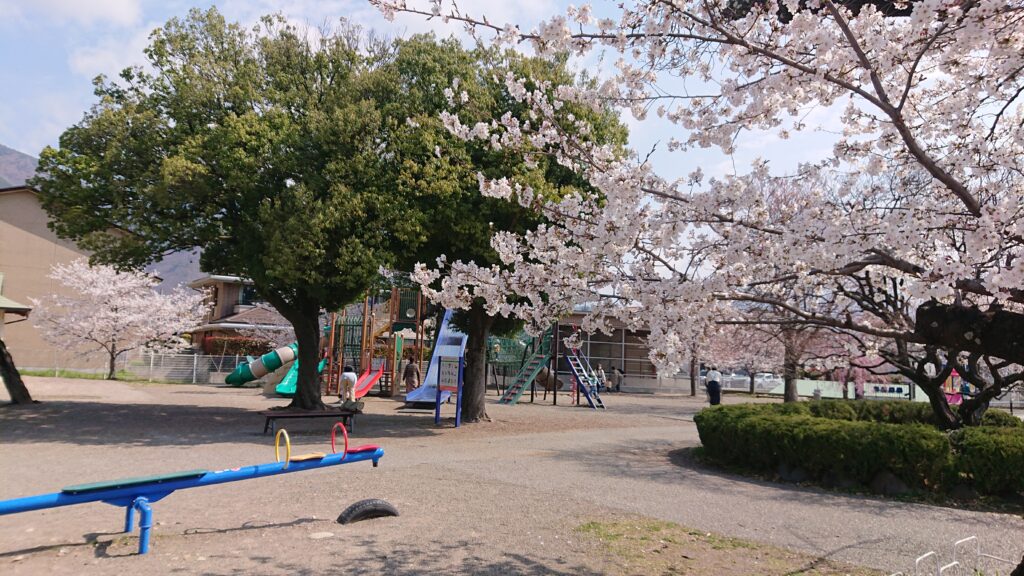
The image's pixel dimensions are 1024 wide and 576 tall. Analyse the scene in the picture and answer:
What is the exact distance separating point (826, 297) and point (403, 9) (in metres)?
8.50

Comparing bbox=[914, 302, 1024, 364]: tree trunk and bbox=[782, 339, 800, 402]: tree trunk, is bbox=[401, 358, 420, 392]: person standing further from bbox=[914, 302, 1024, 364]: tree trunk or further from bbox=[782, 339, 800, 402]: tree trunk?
bbox=[914, 302, 1024, 364]: tree trunk

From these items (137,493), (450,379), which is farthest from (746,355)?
(137,493)

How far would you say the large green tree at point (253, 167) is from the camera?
12.9 meters

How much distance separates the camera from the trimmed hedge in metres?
8.02

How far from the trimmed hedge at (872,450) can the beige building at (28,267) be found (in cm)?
3574

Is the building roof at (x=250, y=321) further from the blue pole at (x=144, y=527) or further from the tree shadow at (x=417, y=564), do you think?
the tree shadow at (x=417, y=564)

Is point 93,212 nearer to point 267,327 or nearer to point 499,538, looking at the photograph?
point 499,538

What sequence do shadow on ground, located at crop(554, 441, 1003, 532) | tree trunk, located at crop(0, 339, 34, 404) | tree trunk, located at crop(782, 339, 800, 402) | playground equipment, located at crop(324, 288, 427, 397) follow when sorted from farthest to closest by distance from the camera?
1. playground equipment, located at crop(324, 288, 427, 397)
2. tree trunk, located at crop(782, 339, 800, 402)
3. tree trunk, located at crop(0, 339, 34, 404)
4. shadow on ground, located at crop(554, 441, 1003, 532)

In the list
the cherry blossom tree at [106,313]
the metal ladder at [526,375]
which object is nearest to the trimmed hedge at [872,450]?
the metal ladder at [526,375]

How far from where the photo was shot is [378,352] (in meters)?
31.8

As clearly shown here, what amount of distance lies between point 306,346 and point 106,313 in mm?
21960

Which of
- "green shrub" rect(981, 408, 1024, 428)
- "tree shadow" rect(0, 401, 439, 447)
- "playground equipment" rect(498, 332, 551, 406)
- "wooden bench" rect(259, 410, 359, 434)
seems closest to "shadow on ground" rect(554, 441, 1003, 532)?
"tree shadow" rect(0, 401, 439, 447)

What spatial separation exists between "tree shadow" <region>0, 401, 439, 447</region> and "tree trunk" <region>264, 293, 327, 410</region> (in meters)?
0.63

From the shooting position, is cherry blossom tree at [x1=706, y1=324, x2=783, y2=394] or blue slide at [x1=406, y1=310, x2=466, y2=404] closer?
blue slide at [x1=406, y1=310, x2=466, y2=404]
